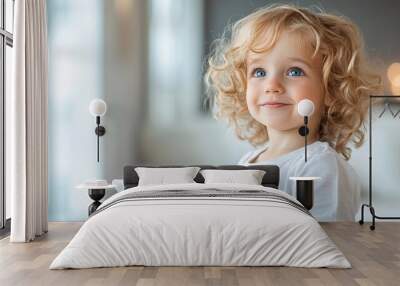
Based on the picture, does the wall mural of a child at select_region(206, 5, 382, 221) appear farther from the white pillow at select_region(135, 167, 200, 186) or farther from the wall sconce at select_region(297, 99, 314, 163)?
the white pillow at select_region(135, 167, 200, 186)

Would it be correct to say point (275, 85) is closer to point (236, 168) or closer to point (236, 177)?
point (236, 168)

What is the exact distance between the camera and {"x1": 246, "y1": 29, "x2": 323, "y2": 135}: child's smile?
712 cm

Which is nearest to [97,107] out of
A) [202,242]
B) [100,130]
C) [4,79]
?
[100,130]

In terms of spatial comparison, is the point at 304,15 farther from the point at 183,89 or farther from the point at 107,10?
the point at 107,10

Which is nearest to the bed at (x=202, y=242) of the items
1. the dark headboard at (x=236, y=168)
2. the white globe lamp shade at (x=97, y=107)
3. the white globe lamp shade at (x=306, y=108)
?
the dark headboard at (x=236, y=168)

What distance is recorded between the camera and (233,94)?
24.4ft

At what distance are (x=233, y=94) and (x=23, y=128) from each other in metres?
2.55

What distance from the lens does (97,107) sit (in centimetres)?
726

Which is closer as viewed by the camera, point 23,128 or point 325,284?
point 325,284

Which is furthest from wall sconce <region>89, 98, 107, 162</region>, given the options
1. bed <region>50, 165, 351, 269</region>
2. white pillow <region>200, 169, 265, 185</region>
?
bed <region>50, 165, 351, 269</region>

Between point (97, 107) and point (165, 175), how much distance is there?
3.85ft

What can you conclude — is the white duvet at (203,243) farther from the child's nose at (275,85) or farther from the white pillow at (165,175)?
the child's nose at (275,85)

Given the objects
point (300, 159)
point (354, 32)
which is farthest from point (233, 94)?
point (354, 32)

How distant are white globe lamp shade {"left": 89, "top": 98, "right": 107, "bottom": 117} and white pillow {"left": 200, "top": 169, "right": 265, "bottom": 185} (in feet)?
4.84
